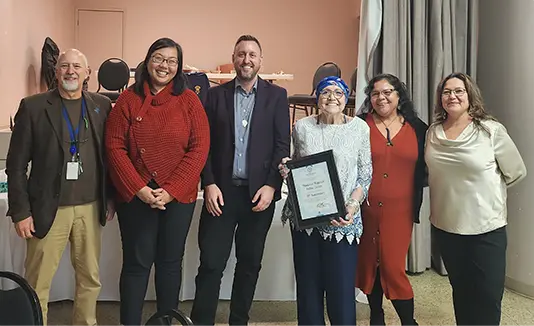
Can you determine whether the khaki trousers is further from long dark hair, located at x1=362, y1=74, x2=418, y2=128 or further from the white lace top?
long dark hair, located at x1=362, y1=74, x2=418, y2=128

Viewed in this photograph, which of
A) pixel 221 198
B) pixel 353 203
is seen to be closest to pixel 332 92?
pixel 353 203

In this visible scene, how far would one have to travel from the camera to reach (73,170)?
6.84ft

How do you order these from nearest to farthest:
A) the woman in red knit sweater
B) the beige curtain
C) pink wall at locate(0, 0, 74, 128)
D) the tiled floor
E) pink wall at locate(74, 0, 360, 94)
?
the woman in red knit sweater, the tiled floor, the beige curtain, pink wall at locate(0, 0, 74, 128), pink wall at locate(74, 0, 360, 94)

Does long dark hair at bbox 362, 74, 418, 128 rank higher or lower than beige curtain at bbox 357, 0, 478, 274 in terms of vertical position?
lower

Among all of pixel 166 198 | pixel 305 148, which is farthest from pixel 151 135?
pixel 305 148

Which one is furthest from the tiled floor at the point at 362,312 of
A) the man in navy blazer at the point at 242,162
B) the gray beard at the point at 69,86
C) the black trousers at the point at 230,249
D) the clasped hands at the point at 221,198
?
the gray beard at the point at 69,86

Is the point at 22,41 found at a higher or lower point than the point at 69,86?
higher

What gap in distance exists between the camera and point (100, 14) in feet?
24.5

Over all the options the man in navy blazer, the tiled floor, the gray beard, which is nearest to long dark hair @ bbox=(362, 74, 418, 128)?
the man in navy blazer

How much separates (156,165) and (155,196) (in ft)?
0.43

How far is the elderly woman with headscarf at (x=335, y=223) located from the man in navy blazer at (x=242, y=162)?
137 mm

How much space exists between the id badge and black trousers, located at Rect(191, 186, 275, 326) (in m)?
0.58

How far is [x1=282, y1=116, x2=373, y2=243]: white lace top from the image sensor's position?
200cm

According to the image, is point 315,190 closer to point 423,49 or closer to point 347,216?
point 347,216
